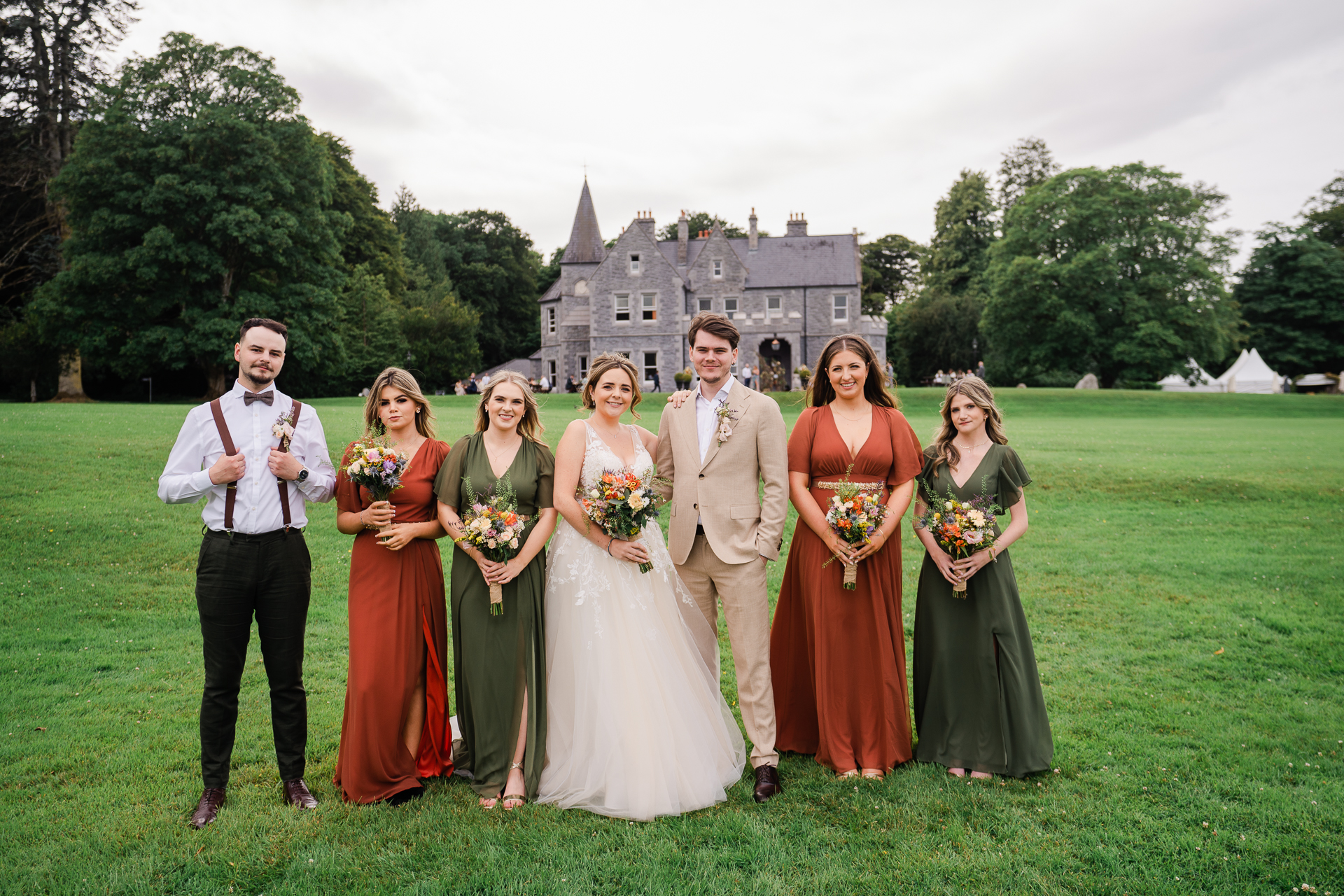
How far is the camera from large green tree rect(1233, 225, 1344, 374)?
5212 centimetres

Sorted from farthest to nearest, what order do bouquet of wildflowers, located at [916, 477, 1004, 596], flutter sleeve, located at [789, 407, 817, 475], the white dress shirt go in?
1. flutter sleeve, located at [789, 407, 817, 475]
2. bouquet of wildflowers, located at [916, 477, 1004, 596]
3. the white dress shirt

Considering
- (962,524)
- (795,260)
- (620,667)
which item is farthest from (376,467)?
(795,260)

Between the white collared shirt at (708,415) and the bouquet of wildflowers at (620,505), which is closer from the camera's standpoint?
the bouquet of wildflowers at (620,505)

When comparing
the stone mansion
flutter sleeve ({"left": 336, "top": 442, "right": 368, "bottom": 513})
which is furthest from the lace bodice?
the stone mansion

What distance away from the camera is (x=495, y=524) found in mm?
4543

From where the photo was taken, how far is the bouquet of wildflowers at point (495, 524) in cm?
450

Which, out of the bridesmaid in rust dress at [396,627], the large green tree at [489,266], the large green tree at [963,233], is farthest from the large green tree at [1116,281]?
the bridesmaid in rust dress at [396,627]

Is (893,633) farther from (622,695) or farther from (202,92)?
(202,92)

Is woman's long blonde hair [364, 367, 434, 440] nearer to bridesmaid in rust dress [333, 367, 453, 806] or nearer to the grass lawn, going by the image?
bridesmaid in rust dress [333, 367, 453, 806]

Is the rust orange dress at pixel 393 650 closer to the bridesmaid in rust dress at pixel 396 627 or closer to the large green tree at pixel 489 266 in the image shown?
the bridesmaid in rust dress at pixel 396 627

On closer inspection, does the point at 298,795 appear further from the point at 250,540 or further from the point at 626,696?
the point at 626,696

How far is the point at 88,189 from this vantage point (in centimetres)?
3278

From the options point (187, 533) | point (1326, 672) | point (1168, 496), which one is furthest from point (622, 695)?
point (1168, 496)

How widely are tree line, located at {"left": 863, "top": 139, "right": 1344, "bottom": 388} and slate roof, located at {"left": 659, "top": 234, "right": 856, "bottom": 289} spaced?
21.1ft
